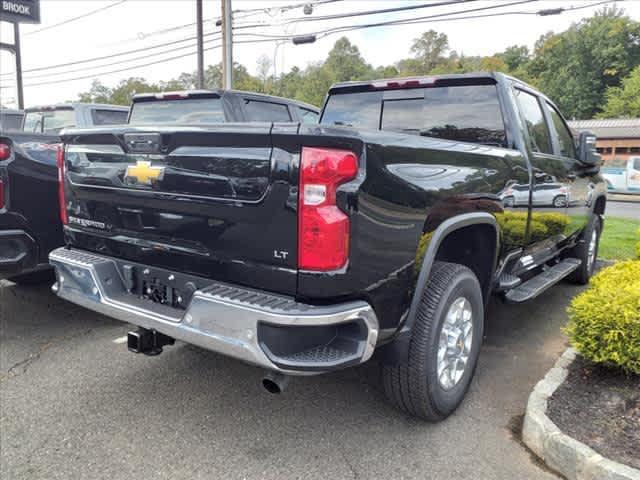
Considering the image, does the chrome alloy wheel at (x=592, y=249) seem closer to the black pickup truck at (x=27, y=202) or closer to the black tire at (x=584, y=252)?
the black tire at (x=584, y=252)

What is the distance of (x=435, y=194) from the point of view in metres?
2.51

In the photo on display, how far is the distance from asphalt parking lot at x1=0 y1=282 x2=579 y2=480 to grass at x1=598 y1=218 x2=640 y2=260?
4144 millimetres

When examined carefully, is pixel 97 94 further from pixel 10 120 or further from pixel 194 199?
pixel 194 199

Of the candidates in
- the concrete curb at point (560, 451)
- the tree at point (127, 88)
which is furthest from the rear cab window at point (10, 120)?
the tree at point (127, 88)

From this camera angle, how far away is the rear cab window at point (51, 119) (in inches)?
256

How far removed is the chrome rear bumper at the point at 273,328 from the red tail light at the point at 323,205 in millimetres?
218

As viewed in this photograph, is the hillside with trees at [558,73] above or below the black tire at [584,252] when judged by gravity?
above

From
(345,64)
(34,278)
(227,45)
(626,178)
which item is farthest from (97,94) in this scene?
(34,278)

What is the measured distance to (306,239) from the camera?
2.05 m

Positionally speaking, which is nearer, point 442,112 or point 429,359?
point 429,359

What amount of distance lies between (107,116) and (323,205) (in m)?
5.83

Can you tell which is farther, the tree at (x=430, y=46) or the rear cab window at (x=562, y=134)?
the tree at (x=430, y=46)

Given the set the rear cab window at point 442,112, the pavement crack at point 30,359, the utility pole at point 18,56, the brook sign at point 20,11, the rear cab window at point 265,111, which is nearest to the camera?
the pavement crack at point 30,359

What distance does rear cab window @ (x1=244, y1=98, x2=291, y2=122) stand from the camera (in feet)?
20.4
